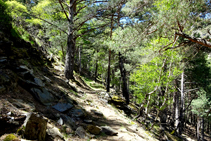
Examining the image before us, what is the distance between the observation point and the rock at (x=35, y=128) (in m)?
2.58

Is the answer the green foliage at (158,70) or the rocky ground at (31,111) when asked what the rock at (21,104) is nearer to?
the rocky ground at (31,111)

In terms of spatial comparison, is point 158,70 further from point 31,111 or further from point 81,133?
point 31,111

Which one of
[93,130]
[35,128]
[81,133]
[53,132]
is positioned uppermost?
[35,128]

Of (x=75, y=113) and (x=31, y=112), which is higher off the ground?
(x=31, y=112)

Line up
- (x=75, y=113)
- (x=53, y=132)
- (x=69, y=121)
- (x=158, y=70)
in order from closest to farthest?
(x=53, y=132) < (x=69, y=121) < (x=75, y=113) < (x=158, y=70)

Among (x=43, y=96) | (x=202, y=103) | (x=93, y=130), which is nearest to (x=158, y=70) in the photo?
(x=93, y=130)

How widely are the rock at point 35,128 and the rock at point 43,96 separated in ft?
5.81

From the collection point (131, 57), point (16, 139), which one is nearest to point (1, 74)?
point (16, 139)

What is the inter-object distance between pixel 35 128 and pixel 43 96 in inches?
83.9

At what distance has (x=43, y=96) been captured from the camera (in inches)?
183

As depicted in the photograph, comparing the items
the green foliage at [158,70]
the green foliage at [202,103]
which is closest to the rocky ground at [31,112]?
the green foliage at [158,70]

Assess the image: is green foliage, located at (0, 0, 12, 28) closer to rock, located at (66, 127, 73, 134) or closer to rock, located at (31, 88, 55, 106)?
rock, located at (31, 88, 55, 106)

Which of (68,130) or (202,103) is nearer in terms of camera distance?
→ (68,130)

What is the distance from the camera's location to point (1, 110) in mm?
2693
